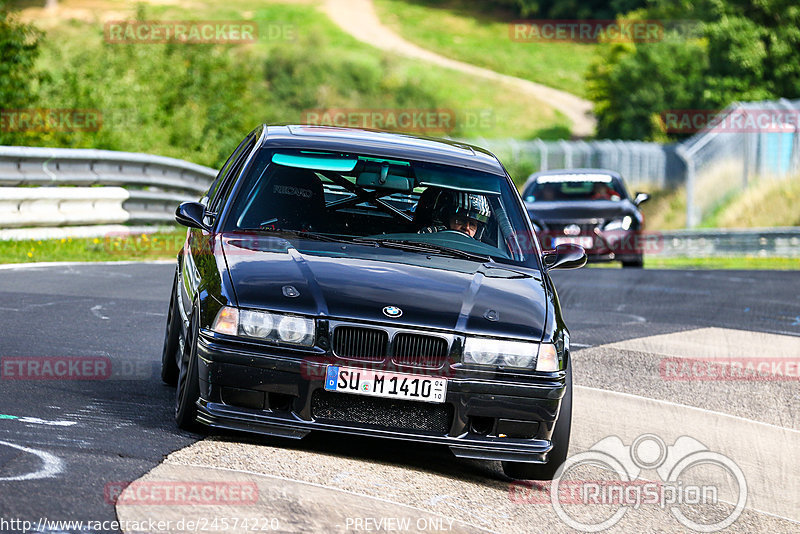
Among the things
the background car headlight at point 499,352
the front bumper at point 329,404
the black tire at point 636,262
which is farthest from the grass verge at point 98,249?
the background car headlight at point 499,352

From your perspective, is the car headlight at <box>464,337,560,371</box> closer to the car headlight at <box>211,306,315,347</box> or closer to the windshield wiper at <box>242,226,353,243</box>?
the car headlight at <box>211,306,315,347</box>

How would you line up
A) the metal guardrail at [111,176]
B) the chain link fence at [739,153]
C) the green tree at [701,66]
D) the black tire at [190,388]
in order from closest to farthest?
the black tire at [190,388] → the metal guardrail at [111,176] → the chain link fence at [739,153] → the green tree at [701,66]

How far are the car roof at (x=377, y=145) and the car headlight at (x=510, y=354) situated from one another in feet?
5.48

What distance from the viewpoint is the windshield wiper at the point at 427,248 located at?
673 centimetres

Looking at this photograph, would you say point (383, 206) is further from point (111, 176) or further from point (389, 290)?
point (111, 176)

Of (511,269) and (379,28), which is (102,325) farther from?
(379,28)

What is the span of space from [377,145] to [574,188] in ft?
45.7

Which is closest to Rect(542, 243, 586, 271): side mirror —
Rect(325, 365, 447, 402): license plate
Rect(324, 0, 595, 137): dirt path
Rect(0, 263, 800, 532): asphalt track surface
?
Rect(0, 263, 800, 532): asphalt track surface

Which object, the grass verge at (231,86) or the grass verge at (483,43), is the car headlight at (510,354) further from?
the grass verge at (483,43)

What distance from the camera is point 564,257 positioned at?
7.28 m

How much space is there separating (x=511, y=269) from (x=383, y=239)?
2.25 ft

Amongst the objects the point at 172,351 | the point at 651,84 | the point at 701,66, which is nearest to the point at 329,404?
the point at 172,351

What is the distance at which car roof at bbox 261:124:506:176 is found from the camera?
23.7 feet

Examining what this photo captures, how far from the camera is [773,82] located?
2057 inches
